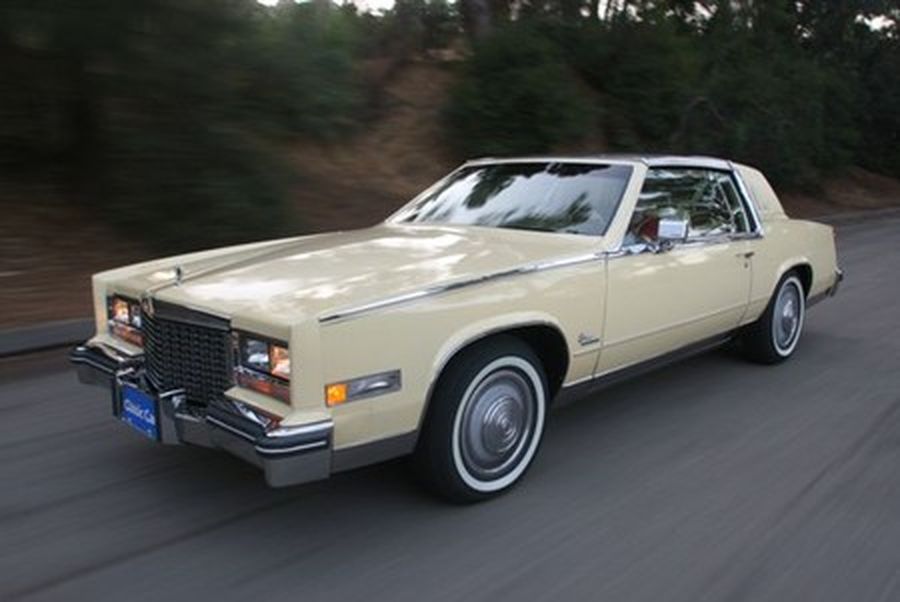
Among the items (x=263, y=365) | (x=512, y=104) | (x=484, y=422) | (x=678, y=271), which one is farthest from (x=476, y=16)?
(x=263, y=365)

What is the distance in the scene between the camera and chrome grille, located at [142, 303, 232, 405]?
3.58m

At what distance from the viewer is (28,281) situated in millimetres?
7906

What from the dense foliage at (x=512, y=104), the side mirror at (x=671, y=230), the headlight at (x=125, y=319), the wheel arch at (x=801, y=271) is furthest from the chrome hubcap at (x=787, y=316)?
the dense foliage at (x=512, y=104)

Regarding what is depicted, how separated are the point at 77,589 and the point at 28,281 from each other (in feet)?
17.9

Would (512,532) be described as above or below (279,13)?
below

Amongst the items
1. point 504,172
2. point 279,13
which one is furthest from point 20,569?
point 279,13

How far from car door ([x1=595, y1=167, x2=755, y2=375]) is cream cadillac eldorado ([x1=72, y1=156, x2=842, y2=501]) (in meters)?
0.01

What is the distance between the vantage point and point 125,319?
4.34 metres

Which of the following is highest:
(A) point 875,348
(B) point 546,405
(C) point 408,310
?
(C) point 408,310

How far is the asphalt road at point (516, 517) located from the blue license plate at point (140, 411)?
0.35 metres

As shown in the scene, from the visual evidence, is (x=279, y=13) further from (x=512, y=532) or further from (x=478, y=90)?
(x=512, y=532)

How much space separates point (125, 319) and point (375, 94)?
1408 cm

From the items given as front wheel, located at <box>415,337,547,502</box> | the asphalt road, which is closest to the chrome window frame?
front wheel, located at <box>415,337,547,502</box>

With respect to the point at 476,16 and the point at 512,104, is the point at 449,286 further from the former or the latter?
the point at 476,16
